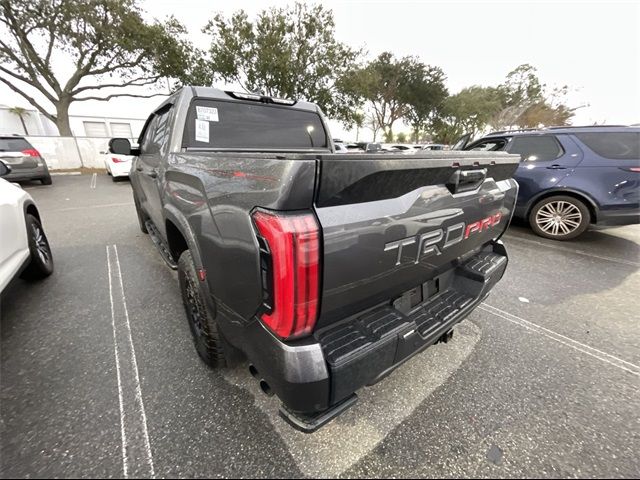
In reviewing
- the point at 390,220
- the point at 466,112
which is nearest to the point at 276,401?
the point at 390,220

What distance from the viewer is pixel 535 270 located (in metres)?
3.71

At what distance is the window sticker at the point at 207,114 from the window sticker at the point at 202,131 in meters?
0.04

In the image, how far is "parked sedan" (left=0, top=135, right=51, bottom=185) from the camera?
7898 mm

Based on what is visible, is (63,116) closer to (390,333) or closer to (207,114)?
(207,114)

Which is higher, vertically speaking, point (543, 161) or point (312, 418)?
point (543, 161)

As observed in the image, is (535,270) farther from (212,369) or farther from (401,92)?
(401,92)

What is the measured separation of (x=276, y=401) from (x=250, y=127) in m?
2.35

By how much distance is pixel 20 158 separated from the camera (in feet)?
27.0

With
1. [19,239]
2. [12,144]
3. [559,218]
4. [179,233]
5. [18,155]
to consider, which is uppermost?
[12,144]

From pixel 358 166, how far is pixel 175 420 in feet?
5.76

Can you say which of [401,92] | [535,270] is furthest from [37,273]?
[401,92]

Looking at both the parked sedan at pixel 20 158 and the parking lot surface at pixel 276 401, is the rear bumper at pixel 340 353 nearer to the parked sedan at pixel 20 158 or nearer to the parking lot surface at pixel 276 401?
the parking lot surface at pixel 276 401

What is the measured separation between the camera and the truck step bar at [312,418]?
3.82 ft

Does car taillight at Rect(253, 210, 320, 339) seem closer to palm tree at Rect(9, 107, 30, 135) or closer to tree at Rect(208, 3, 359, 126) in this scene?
tree at Rect(208, 3, 359, 126)
